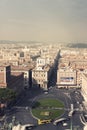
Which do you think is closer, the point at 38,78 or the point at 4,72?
the point at 4,72

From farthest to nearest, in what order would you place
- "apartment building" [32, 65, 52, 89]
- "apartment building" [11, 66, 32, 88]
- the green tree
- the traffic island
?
"apartment building" [32, 65, 52, 89], "apartment building" [11, 66, 32, 88], the green tree, the traffic island

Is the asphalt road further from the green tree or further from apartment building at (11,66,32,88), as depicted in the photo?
apartment building at (11,66,32,88)

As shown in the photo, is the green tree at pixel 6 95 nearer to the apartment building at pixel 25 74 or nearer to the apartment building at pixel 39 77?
the apartment building at pixel 25 74

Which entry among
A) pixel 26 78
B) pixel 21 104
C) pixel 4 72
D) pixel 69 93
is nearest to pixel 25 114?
pixel 21 104

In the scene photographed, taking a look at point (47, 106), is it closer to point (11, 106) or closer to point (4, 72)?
point (11, 106)

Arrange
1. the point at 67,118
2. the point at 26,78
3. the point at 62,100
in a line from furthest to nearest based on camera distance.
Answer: the point at 26,78
the point at 62,100
the point at 67,118

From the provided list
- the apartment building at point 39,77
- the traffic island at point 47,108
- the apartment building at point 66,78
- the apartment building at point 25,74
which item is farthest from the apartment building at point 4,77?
the apartment building at point 66,78

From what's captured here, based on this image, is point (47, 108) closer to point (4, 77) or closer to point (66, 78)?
point (4, 77)

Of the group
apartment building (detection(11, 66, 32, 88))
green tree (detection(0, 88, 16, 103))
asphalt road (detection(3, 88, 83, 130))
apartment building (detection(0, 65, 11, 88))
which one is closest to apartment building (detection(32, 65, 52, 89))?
apartment building (detection(11, 66, 32, 88))

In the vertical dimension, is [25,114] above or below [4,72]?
below
